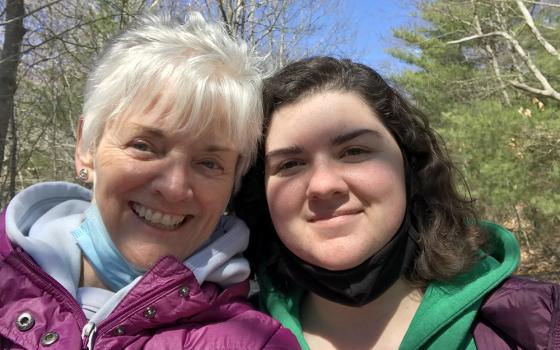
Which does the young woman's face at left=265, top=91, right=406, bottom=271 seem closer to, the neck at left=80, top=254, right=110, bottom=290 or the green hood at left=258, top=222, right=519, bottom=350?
the green hood at left=258, top=222, right=519, bottom=350

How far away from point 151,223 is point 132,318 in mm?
273

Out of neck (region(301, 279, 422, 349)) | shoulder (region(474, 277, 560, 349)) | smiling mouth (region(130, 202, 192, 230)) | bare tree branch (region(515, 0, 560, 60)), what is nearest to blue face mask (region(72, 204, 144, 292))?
smiling mouth (region(130, 202, 192, 230))

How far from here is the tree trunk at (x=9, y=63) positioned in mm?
3328

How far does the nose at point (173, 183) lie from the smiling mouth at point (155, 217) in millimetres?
54

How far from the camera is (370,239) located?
54.3 inches

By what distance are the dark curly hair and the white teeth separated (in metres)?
0.37

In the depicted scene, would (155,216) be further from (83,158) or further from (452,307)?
(452,307)

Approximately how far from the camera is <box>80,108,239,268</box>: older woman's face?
1.31 m

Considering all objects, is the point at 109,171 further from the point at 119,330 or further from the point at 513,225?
the point at 513,225

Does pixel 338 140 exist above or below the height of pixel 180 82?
below

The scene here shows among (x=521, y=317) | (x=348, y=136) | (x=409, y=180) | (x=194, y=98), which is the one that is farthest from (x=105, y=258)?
(x=521, y=317)

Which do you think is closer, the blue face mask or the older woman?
the older woman

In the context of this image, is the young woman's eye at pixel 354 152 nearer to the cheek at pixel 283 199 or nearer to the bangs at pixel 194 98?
the cheek at pixel 283 199

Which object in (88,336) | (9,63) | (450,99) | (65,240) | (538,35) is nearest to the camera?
(88,336)
